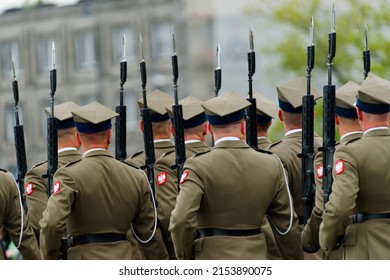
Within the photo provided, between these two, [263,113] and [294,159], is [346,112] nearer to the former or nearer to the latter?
[294,159]

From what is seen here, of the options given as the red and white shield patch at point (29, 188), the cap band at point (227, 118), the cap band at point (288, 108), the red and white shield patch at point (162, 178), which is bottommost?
the red and white shield patch at point (29, 188)

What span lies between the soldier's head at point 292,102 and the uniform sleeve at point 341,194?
1433mm

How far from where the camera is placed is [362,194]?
8.04 metres

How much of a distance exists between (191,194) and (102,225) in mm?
729

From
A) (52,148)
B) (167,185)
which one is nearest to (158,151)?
(167,185)

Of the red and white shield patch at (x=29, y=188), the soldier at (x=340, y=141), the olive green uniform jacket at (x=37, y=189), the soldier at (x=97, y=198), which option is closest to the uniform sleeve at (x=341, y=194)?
the soldier at (x=340, y=141)

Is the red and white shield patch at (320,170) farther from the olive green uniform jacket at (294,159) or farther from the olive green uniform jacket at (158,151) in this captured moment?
the olive green uniform jacket at (158,151)

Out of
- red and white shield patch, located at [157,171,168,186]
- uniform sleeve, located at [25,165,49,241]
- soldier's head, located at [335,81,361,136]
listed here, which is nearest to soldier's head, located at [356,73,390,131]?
soldier's head, located at [335,81,361,136]

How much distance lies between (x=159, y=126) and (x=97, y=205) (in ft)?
5.67

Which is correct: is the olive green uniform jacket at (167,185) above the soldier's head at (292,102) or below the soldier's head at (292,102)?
below

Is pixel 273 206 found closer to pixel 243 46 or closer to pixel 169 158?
pixel 169 158

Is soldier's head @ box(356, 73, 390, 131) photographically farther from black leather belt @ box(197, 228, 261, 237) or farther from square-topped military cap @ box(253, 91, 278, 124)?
square-topped military cap @ box(253, 91, 278, 124)

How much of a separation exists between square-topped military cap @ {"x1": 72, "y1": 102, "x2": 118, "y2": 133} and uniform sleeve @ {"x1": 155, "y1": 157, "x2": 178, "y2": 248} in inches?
39.1

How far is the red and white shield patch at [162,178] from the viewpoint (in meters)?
9.48
